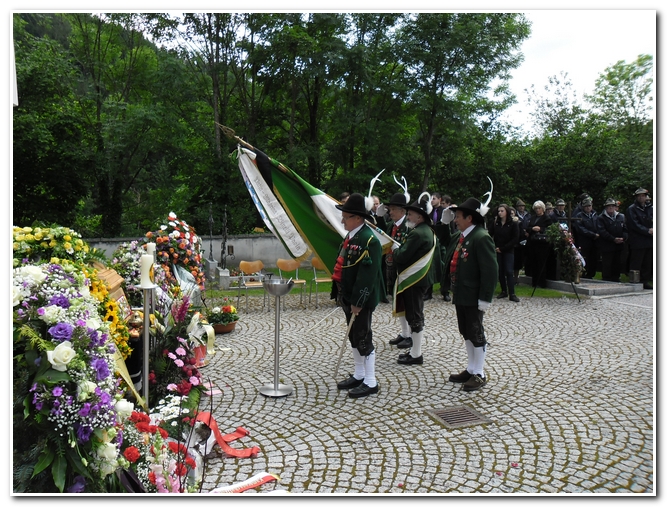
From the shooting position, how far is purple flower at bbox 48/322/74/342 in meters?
2.80

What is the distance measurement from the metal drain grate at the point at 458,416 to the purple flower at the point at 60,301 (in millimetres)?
3407

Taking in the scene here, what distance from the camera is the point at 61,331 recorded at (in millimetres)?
2826

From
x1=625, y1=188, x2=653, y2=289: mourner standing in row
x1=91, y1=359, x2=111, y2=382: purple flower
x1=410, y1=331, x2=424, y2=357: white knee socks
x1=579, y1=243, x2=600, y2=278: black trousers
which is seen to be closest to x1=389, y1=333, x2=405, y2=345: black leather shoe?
x1=410, y1=331, x2=424, y2=357: white knee socks

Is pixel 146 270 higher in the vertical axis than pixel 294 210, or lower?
lower

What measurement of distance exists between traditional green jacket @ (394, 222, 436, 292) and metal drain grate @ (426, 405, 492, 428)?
77.6 inches

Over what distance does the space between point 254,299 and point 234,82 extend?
10925 millimetres

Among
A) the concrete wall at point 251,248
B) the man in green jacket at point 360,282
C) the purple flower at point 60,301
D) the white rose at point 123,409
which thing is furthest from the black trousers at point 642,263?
the purple flower at point 60,301

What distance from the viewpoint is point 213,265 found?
1460cm

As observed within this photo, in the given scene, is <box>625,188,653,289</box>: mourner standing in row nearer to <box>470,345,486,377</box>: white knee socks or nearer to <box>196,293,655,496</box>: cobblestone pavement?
<box>196,293,655,496</box>: cobblestone pavement

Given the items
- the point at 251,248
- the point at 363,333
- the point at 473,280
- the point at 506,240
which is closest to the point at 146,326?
the point at 363,333

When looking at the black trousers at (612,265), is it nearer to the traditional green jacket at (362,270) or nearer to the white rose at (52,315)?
the traditional green jacket at (362,270)

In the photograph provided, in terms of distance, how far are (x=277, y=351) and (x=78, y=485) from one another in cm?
291

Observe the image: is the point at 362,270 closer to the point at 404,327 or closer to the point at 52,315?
the point at 404,327

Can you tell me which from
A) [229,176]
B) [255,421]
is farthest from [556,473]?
[229,176]
